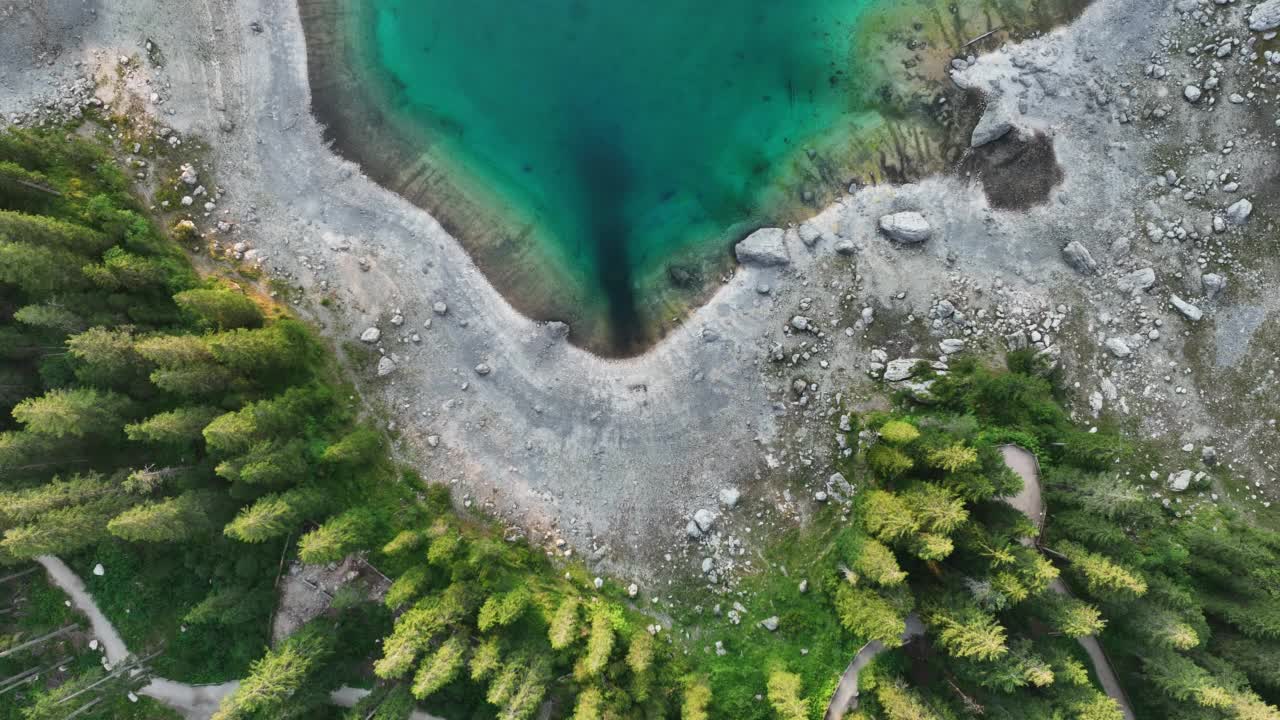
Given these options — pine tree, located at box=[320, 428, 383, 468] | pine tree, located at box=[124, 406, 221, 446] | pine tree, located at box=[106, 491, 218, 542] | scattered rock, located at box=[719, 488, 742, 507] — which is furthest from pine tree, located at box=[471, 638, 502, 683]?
pine tree, located at box=[124, 406, 221, 446]

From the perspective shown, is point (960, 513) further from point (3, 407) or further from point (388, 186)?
point (3, 407)

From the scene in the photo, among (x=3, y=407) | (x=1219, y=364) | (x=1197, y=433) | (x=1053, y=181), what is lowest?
(x=1197, y=433)

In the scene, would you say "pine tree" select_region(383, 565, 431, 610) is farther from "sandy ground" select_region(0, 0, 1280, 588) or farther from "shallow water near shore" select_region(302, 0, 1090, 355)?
Answer: "shallow water near shore" select_region(302, 0, 1090, 355)

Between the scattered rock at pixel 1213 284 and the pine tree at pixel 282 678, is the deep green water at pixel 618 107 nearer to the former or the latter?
the scattered rock at pixel 1213 284

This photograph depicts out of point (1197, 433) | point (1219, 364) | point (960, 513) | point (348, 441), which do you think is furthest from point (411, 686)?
point (1219, 364)

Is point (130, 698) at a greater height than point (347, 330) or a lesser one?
lesser

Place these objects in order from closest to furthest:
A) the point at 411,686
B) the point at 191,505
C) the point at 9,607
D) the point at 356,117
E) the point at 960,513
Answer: the point at 960,513, the point at 191,505, the point at 411,686, the point at 9,607, the point at 356,117

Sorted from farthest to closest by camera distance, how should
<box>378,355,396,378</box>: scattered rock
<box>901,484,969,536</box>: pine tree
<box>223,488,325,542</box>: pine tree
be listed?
<box>378,355,396,378</box>: scattered rock < <box>223,488,325,542</box>: pine tree < <box>901,484,969,536</box>: pine tree
